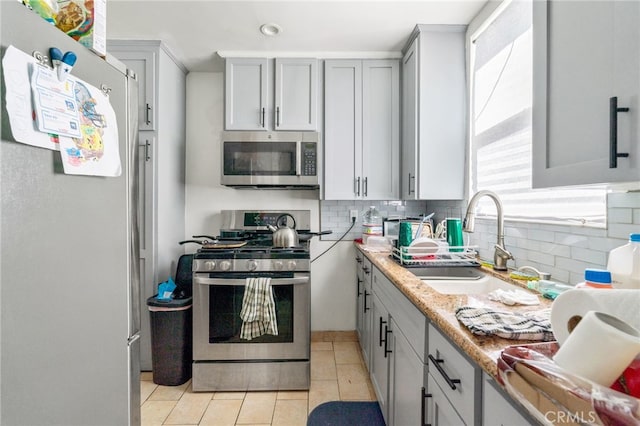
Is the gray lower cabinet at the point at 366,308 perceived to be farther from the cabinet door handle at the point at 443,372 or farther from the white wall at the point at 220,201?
the cabinet door handle at the point at 443,372

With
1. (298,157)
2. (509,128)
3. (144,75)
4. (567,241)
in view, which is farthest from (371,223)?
(144,75)

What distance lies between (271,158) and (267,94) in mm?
517

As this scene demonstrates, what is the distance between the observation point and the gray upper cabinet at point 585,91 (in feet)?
2.07

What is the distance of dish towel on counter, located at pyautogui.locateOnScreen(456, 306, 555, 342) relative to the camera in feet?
2.30

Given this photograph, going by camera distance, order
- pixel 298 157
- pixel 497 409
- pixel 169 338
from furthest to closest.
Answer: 1. pixel 298 157
2. pixel 169 338
3. pixel 497 409

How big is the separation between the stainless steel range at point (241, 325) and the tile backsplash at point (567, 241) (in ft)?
3.79

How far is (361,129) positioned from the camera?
245 centimetres

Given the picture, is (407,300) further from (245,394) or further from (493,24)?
(493,24)

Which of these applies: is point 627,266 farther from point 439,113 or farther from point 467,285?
point 439,113

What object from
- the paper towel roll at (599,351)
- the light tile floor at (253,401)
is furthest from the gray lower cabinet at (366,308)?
the paper towel roll at (599,351)

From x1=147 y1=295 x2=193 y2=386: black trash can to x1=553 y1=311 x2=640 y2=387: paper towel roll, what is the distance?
2.09 metres

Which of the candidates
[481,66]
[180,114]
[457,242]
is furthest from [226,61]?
[457,242]

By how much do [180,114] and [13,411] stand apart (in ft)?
8.11

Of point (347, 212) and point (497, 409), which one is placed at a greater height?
point (347, 212)
